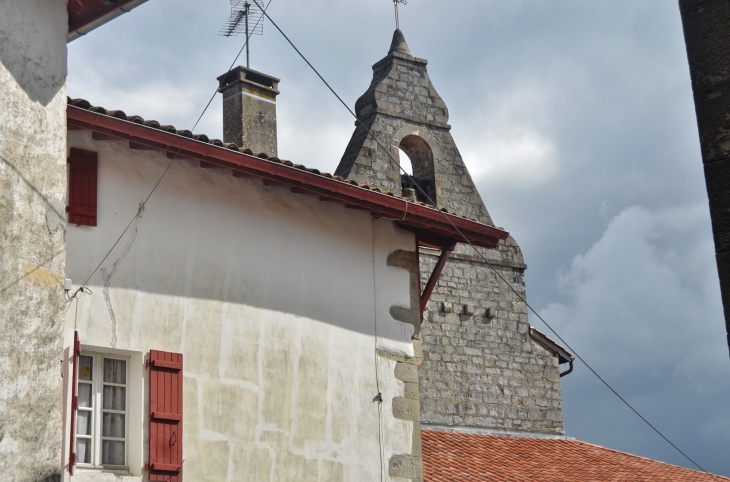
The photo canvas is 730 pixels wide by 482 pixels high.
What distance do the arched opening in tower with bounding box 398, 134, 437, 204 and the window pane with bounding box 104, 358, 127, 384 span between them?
9.54m

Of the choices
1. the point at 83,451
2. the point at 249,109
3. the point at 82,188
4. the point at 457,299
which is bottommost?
the point at 83,451

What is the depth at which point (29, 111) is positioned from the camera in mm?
6590

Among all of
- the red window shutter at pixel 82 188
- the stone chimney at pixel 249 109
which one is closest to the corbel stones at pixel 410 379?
the red window shutter at pixel 82 188

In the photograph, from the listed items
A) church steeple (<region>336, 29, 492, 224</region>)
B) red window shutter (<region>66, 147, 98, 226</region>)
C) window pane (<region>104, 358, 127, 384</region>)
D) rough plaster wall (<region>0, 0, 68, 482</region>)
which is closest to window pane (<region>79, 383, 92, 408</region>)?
window pane (<region>104, 358, 127, 384</region>)

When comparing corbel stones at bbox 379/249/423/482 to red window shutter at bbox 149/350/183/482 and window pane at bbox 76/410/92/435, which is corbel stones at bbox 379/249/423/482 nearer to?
red window shutter at bbox 149/350/183/482

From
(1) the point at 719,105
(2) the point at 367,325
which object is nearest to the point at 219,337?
(2) the point at 367,325

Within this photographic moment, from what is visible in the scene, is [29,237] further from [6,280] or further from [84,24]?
[84,24]

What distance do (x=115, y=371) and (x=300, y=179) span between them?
250 cm

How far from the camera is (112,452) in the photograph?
349 inches

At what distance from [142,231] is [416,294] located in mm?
3327

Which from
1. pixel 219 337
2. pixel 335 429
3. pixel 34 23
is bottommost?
pixel 335 429

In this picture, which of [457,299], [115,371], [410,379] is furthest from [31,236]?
[457,299]

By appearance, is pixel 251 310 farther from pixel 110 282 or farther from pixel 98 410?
pixel 98 410

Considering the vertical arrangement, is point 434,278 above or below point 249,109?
below
